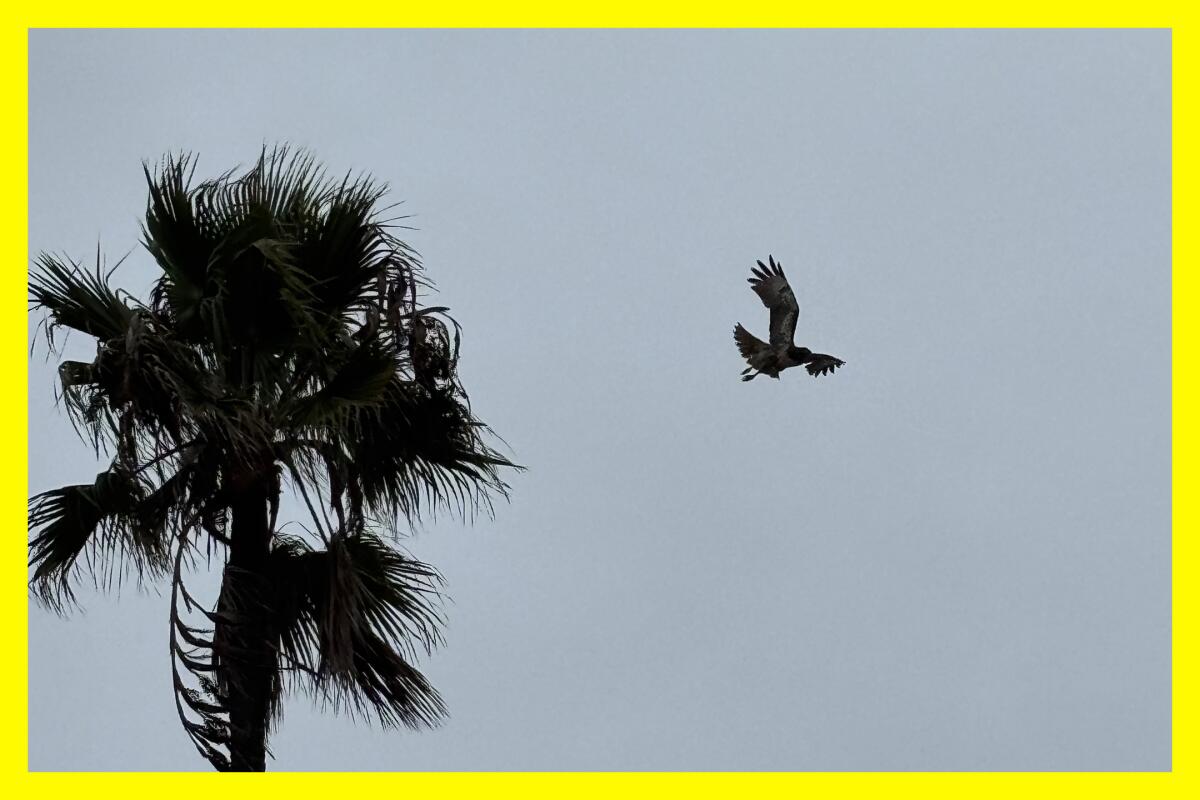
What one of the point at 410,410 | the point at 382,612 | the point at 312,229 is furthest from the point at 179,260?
the point at 382,612

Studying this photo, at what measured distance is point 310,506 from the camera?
9438 millimetres

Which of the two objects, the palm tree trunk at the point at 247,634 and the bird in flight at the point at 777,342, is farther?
the bird in flight at the point at 777,342

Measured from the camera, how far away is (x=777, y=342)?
1264cm

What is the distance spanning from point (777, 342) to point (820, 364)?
36 centimetres

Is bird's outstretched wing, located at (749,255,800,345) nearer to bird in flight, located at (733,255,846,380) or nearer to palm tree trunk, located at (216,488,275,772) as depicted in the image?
bird in flight, located at (733,255,846,380)

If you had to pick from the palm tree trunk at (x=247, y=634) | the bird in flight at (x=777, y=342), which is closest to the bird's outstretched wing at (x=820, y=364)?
the bird in flight at (x=777, y=342)

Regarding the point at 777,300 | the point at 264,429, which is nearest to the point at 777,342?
the point at 777,300

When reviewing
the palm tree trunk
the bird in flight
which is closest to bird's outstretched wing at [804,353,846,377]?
the bird in flight

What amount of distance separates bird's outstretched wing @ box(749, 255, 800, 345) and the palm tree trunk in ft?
14.0

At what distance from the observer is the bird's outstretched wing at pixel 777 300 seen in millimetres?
12633

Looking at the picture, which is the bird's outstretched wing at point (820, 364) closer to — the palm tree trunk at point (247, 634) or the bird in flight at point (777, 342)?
the bird in flight at point (777, 342)

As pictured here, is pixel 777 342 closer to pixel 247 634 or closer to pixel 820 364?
pixel 820 364

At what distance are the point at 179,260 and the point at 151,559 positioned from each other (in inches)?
64.5

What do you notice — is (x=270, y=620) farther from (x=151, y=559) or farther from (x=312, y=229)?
(x=312, y=229)
